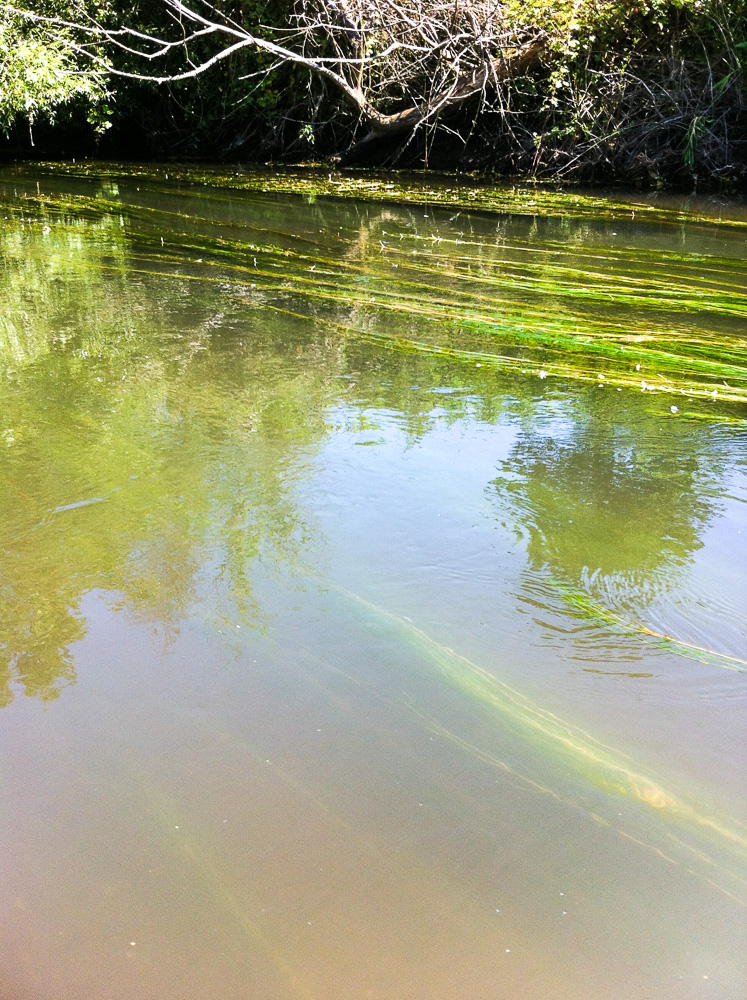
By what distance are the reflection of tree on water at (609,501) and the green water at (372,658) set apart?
14mm

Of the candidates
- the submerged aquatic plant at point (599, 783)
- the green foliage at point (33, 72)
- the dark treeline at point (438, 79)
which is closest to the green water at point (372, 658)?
the submerged aquatic plant at point (599, 783)

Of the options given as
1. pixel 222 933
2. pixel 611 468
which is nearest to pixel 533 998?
pixel 222 933

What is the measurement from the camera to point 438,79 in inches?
477

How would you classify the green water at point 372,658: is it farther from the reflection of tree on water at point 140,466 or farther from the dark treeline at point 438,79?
the dark treeline at point 438,79

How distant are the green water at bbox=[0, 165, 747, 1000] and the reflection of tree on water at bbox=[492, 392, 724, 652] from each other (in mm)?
14

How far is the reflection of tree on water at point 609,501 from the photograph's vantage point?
8.95 feet

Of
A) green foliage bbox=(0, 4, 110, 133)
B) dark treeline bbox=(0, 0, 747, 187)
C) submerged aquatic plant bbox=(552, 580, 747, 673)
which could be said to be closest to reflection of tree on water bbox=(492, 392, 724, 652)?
submerged aquatic plant bbox=(552, 580, 747, 673)

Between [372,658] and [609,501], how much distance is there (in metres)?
1.31

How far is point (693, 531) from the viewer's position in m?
3.01

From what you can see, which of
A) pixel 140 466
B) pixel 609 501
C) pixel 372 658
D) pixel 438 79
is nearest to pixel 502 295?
pixel 609 501

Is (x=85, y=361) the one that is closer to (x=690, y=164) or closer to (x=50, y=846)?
(x=50, y=846)

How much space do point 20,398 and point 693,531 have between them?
9.74ft

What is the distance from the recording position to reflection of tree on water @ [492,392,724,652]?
2.73 m

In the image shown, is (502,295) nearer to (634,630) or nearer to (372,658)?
(634,630)
